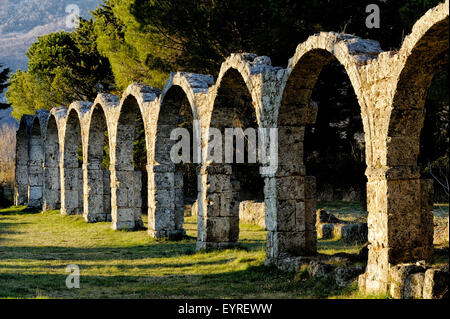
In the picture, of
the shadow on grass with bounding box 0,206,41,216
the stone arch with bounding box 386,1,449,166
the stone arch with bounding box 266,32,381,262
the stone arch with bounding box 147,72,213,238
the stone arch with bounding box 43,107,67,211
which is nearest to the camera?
the stone arch with bounding box 386,1,449,166

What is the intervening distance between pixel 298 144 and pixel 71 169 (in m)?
13.4

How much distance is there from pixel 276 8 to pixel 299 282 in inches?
426

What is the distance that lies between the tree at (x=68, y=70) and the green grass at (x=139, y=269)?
40.4 ft

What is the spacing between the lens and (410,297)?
6328 millimetres

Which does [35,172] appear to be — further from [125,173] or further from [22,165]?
[125,173]

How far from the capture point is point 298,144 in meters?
9.84

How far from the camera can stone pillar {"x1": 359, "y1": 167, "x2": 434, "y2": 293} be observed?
23.6ft

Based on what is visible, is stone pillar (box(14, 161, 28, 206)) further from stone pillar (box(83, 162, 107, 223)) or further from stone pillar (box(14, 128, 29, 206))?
stone pillar (box(83, 162, 107, 223))

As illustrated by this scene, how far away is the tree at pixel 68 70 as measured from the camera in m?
27.0

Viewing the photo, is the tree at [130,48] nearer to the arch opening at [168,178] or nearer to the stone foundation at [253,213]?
the arch opening at [168,178]

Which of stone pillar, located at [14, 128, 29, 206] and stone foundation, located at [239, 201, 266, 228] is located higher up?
stone pillar, located at [14, 128, 29, 206]

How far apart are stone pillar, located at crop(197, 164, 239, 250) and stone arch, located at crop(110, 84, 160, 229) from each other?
515 centimetres

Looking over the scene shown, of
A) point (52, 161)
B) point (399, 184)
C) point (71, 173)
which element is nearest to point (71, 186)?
point (71, 173)

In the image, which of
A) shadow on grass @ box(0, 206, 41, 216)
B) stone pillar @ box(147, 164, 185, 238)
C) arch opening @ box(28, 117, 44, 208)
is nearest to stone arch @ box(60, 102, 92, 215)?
shadow on grass @ box(0, 206, 41, 216)
